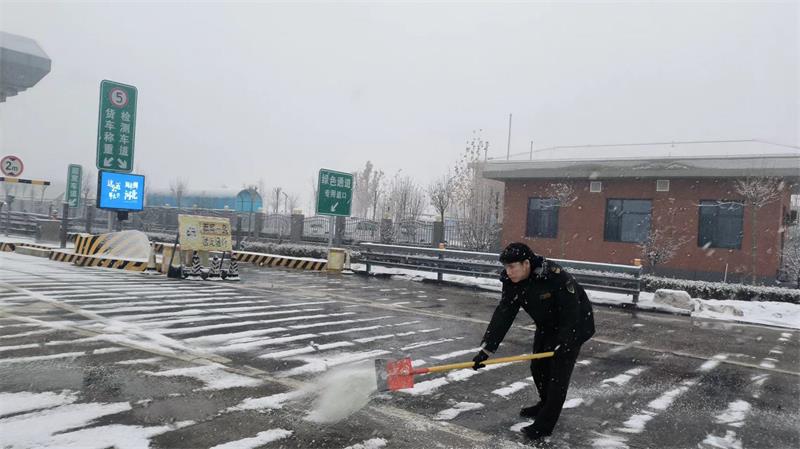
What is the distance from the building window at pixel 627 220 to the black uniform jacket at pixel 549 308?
19703 mm

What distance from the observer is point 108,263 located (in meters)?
15.5

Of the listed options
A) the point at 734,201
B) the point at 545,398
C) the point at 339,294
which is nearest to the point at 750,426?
the point at 545,398

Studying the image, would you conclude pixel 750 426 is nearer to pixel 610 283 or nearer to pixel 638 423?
pixel 638 423

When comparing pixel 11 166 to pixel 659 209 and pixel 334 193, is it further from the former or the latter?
pixel 659 209

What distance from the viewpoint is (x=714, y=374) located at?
21.9ft

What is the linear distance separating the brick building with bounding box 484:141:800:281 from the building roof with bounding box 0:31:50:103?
30397 mm

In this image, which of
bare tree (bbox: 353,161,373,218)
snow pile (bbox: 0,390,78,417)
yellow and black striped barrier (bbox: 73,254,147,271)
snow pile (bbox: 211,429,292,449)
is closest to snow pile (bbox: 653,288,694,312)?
snow pile (bbox: 211,429,292,449)

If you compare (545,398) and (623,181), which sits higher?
(623,181)

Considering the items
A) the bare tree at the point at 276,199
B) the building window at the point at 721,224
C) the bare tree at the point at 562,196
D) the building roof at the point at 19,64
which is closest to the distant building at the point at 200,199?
the bare tree at the point at 276,199

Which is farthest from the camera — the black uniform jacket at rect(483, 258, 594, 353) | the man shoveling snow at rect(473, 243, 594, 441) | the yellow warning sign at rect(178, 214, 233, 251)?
the yellow warning sign at rect(178, 214, 233, 251)

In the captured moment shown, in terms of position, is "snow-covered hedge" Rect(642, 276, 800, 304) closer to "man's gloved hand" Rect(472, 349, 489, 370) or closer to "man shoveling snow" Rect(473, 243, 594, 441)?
"man shoveling snow" Rect(473, 243, 594, 441)

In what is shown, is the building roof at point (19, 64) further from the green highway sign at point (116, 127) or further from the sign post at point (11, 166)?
the green highway sign at point (116, 127)

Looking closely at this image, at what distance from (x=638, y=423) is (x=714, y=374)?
8.96ft

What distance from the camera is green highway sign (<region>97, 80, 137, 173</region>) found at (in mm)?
16844
